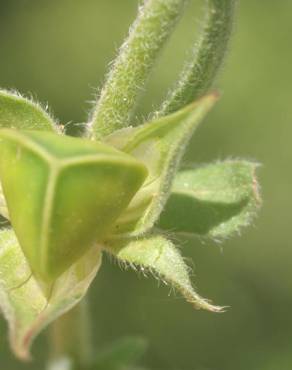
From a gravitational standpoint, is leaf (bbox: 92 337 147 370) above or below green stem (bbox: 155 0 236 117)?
below

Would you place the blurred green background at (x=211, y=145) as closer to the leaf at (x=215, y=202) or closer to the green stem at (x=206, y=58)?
the leaf at (x=215, y=202)

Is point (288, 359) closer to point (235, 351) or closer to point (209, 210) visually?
point (235, 351)

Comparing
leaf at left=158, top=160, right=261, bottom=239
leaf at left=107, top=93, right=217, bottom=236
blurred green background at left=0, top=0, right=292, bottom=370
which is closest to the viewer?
leaf at left=107, top=93, right=217, bottom=236

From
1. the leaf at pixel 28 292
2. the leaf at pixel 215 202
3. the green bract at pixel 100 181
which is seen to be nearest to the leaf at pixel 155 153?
the green bract at pixel 100 181

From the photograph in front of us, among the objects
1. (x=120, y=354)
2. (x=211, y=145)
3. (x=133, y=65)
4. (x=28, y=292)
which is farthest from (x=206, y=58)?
(x=211, y=145)

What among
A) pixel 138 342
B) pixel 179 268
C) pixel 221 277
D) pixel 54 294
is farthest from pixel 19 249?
pixel 221 277

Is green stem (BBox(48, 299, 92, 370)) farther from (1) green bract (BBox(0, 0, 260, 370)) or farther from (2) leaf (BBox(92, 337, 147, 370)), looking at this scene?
(1) green bract (BBox(0, 0, 260, 370))

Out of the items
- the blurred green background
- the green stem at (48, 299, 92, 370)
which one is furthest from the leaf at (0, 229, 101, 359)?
the blurred green background
